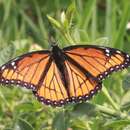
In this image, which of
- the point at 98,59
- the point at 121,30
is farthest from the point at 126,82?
the point at 121,30

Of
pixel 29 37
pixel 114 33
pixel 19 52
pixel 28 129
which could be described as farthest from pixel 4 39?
pixel 28 129

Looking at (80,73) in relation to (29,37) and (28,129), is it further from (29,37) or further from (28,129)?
(29,37)

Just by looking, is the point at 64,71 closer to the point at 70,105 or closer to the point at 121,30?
the point at 70,105

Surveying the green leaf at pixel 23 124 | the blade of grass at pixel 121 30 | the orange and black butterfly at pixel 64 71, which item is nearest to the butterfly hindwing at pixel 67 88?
the orange and black butterfly at pixel 64 71

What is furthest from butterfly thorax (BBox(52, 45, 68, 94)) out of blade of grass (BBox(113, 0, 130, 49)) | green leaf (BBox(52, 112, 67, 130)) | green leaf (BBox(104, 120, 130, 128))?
blade of grass (BBox(113, 0, 130, 49))

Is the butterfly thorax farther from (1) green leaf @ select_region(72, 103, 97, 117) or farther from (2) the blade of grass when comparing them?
(2) the blade of grass

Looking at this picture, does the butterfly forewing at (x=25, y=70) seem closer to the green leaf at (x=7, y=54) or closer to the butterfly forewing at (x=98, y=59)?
the butterfly forewing at (x=98, y=59)

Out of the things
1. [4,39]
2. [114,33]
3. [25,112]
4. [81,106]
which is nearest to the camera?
[81,106]
